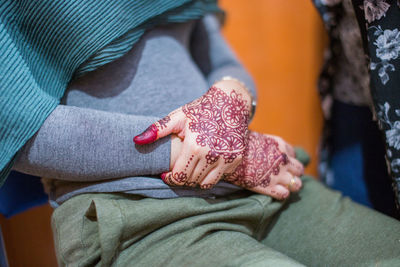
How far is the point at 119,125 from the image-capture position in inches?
22.0

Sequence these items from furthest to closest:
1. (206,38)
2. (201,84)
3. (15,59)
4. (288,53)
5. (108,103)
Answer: (288,53) → (206,38) → (201,84) → (108,103) → (15,59)

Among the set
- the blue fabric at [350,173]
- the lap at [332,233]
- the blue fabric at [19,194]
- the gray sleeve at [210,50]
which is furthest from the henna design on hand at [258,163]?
the blue fabric at [19,194]

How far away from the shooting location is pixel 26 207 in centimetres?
80

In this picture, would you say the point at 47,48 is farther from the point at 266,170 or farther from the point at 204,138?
the point at 266,170

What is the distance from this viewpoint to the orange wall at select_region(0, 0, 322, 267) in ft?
3.85

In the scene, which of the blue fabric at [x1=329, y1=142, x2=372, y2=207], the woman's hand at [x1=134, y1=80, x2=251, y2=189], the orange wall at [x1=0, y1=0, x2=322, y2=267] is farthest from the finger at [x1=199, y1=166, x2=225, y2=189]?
the orange wall at [x1=0, y1=0, x2=322, y2=267]

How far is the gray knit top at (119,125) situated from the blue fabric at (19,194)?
6.1 inches

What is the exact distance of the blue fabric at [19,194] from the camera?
2.46 ft

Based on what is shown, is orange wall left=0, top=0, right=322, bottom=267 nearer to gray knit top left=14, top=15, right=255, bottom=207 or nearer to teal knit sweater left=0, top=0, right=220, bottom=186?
gray knit top left=14, top=15, right=255, bottom=207

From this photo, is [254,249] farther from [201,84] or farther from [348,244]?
[201,84]

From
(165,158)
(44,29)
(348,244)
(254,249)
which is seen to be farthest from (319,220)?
(44,29)

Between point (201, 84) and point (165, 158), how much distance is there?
0.25 m

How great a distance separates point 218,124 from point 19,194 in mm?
532

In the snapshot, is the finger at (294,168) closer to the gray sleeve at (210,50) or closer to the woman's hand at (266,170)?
the woman's hand at (266,170)
